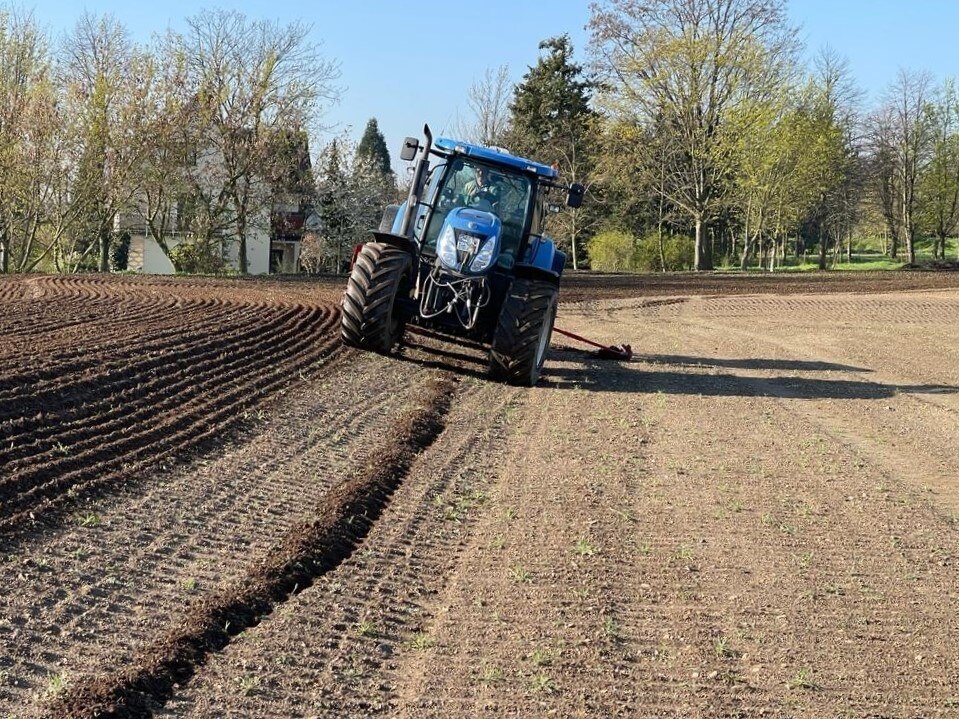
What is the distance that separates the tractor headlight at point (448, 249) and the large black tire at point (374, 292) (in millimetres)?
434

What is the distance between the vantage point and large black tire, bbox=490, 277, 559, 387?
10969mm

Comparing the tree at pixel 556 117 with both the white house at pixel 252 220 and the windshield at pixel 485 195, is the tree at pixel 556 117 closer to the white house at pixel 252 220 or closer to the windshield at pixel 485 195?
the white house at pixel 252 220

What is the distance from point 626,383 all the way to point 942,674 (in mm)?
8055

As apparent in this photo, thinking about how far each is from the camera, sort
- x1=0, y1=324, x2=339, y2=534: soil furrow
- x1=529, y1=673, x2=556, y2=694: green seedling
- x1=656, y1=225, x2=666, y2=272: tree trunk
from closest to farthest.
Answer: x1=529, y1=673, x2=556, y2=694: green seedling, x1=0, y1=324, x2=339, y2=534: soil furrow, x1=656, y1=225, x2=666, y2=272: tree trunk

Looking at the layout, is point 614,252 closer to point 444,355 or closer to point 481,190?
point 444,355

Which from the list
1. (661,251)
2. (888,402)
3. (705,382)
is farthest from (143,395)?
(661,251)

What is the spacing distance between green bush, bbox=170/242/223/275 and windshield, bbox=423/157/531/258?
2362cm

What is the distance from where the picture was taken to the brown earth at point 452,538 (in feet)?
13.8

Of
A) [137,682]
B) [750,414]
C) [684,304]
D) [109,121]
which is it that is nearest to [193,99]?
[109,121]

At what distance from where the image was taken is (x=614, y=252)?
45.3 meters

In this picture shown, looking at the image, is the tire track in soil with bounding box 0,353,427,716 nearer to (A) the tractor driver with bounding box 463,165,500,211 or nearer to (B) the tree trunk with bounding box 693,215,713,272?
(A) the tractor driver with bounding box 463,165,500,211

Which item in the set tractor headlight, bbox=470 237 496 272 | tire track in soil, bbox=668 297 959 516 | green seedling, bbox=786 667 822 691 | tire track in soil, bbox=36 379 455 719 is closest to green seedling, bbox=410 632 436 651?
tire track in soil, bbox=36 379 455 719

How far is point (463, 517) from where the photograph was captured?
653 cm

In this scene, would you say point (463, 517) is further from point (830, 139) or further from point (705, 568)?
point (830, 139)
